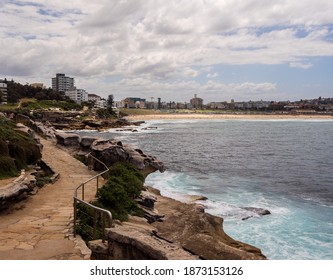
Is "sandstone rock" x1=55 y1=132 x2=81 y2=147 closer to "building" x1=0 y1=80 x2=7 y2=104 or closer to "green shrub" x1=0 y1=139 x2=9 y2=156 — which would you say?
"green shrub" x1=0 y1=139 x2=9 y2=156

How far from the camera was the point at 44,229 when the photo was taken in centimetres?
955

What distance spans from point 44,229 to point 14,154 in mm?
6821

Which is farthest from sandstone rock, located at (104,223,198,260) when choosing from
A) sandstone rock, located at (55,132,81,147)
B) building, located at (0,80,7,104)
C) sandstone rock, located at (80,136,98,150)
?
building, located at (0,80,7,104)

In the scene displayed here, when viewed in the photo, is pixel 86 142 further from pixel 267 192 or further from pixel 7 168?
pixel 267 192

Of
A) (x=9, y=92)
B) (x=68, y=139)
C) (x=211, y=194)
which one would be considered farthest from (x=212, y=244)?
(x=9, y=92)

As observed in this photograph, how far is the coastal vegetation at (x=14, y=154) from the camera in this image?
13.6 metres

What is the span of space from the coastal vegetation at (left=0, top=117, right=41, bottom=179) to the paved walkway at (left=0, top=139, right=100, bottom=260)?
1.45 meters

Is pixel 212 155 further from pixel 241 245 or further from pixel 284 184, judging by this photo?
pixel 241 245

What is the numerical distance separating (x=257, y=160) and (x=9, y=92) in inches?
4385

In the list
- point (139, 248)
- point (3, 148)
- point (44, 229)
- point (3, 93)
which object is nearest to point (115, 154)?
point (3, 148)

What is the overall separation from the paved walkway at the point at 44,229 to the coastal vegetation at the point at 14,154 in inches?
57.1

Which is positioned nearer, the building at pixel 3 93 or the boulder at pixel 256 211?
the boulder at pixel 256 211

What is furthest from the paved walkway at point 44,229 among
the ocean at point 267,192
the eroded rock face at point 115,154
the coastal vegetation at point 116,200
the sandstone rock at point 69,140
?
the sandstone rock at point 69,140

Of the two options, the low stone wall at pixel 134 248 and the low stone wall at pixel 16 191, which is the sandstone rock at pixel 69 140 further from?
the low stone wall at pixel 134 248
